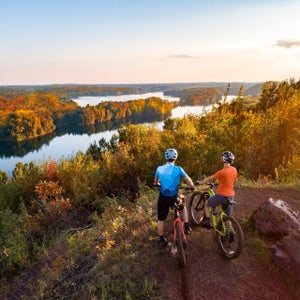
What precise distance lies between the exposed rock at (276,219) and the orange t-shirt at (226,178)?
1.62m

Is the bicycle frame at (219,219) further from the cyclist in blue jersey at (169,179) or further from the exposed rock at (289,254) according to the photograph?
the exposed rock at (289,254)

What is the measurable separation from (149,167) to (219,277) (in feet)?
59.6

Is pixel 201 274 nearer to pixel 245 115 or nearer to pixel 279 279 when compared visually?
pixel 279 279

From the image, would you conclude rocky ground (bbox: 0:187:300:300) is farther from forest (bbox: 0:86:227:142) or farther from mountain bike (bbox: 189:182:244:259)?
forest (bbox: 0:86:227:142)

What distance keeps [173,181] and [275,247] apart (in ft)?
9.33

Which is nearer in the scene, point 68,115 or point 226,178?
point 226,178

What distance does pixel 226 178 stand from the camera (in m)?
6.92

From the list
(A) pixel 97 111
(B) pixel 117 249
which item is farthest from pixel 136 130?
(A) pixel 97 111

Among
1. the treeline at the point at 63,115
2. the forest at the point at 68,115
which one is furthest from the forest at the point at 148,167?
the forest at the point at 68,115

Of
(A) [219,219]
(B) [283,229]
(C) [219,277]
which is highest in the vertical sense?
(A) [219,219]

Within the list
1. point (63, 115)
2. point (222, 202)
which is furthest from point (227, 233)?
point (63, 115)

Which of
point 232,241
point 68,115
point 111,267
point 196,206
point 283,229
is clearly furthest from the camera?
point 68,115

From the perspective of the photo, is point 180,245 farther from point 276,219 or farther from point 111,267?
point 276,219

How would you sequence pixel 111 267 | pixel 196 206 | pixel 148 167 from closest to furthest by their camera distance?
pixel 111 267, pixel 196 206, pixel 148 167
